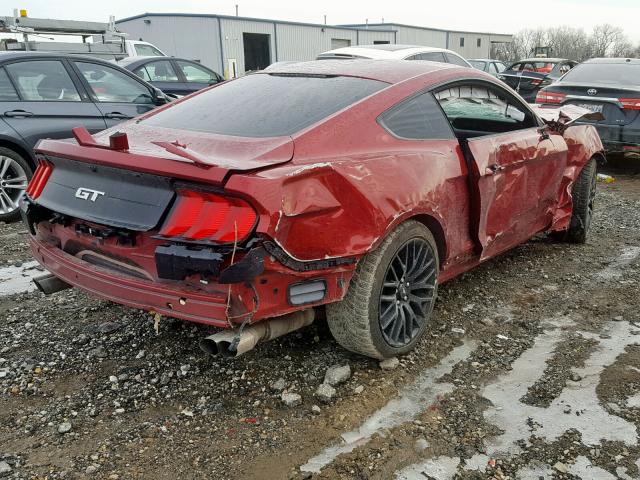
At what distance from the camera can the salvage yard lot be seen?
7.93ft

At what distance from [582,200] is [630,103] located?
3.55 m

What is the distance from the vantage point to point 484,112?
4.27 metres

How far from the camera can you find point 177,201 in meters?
2.47

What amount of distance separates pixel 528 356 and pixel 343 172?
1541 mm

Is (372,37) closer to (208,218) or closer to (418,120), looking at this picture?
(418,120)

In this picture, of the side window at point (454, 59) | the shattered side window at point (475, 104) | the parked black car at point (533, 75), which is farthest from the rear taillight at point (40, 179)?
the parked black car at point (533, 75)

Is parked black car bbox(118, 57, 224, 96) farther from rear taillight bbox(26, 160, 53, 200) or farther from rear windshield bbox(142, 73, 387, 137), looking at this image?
rear taillight bbox(26, 160, 53, 200)

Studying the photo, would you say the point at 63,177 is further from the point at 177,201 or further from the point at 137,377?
the point at 137,377

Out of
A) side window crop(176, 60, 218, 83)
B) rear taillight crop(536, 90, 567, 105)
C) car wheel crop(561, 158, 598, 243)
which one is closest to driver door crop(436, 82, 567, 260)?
car wheel crop(561, 158, 598, 243)

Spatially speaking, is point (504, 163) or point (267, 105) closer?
point (267, 105)

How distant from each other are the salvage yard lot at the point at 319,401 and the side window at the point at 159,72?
689cm

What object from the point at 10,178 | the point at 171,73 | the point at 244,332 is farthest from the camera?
the point at 171,73

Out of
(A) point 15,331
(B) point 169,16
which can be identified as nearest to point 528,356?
(A) point 15,331

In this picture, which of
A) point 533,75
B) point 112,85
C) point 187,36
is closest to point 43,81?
point 112,85
